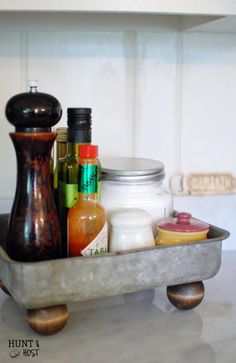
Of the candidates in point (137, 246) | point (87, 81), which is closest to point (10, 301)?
point (137, 246)

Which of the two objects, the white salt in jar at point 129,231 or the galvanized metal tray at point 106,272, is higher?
the white salt in jar at point 129,231

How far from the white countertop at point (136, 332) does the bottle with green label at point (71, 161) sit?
0.13 metres

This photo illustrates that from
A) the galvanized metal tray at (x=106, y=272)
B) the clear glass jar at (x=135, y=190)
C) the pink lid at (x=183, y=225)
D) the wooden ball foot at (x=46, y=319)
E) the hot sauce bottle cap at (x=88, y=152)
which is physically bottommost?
the wooden ball foot at (x=46, y=319)

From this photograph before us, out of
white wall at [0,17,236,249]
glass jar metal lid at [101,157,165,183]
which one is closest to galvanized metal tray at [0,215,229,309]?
glass jar metal lid at [101,157,165,183]

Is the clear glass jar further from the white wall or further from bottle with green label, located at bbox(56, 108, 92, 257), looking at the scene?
the white wall

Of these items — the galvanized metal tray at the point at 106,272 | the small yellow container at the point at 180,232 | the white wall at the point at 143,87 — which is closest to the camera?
the galvanized metal tray at the point at 106,272

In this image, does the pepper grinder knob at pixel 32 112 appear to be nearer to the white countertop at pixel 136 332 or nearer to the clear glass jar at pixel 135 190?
the clear glass jar at pixel 135 190

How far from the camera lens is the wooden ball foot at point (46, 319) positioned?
72cm

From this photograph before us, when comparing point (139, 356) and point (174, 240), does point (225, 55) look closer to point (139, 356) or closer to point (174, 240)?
point (174, 240)

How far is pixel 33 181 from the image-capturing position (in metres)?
0.72

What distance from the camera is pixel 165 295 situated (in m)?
0.92

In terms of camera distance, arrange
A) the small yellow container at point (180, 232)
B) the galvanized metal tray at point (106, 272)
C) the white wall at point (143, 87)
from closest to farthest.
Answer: the galvanized metal tray at point (106, 272)
the small yellow container at point (180, 232)
the white wall at point (143, 87)

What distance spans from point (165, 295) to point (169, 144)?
368 mm

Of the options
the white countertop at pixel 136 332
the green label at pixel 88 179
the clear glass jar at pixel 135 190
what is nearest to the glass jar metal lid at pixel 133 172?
the clear glass jar at pixel 135 190
